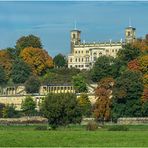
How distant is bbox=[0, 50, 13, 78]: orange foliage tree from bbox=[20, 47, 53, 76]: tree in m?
2.80

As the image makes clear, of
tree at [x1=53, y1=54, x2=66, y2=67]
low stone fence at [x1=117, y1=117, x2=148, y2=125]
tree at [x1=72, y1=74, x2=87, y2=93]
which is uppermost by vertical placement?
tree at [x1=53, y1=54, x2=66, y2=67]

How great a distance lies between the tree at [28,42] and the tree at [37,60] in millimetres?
6026

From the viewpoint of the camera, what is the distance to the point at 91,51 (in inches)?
5285

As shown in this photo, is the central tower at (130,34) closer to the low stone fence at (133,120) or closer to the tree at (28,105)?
the tree at (28,105)

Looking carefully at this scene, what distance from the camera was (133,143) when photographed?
29.3 meters

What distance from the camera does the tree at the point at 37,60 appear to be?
359 feet

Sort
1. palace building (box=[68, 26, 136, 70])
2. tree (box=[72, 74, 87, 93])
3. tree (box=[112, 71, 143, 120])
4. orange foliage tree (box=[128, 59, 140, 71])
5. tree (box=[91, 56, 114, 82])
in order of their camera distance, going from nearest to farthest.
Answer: tree (box=[112, 71, 143, 120]) < orange foliage tree (box=[128, 59, 140, 71]) < tree (box=[72, 74, 87, 93]) < tree (box=[91, 56, 114, 82]) < palace building (box=[68, 26, 136, 70])

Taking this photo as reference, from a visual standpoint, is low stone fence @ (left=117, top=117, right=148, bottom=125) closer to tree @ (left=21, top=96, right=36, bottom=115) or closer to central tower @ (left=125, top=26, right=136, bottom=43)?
tree @ (left=21, top=96, right=36, bottom=115)

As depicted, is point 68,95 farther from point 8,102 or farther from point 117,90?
point 8,102

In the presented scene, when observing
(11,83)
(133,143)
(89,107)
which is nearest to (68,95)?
(89,107)

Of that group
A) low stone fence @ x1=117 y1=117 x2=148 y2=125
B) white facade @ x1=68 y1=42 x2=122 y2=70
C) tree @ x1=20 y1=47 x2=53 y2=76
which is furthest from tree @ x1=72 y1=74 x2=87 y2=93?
white facade @ x1=68 y1=42 x2=122 y2=70

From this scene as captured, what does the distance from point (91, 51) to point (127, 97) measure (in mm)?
58111

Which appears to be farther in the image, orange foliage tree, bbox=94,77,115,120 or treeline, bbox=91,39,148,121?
treeline, bbox=91,39,148,121

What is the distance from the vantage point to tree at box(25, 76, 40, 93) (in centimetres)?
9600
